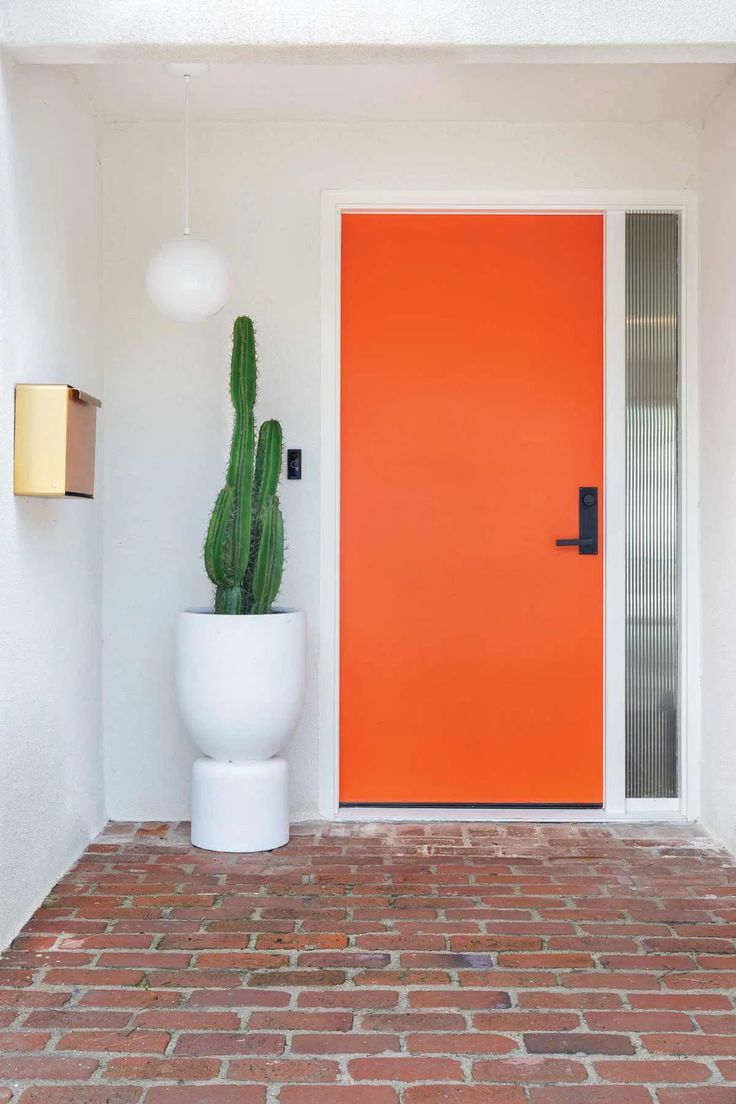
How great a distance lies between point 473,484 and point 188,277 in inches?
45.9

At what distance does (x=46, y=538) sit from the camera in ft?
9.58

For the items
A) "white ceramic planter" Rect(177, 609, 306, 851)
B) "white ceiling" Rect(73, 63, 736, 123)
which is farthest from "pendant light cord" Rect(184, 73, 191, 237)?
"white ceramic planter" Rect(177, 609, 306, 851)

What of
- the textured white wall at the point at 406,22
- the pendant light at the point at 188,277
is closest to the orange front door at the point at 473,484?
the pendant light at the point at 188,277

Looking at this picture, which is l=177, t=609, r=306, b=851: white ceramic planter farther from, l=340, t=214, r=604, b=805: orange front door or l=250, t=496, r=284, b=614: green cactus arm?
l=340, t=214, r=604, b=805: orange front door

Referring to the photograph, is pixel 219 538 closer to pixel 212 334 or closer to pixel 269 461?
pixel 269 461

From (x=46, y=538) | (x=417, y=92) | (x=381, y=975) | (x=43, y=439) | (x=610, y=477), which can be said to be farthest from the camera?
(x=610, y=477)

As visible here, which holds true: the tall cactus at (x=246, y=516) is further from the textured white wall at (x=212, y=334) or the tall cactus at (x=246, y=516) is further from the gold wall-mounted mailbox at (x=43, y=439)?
the gold wall-mounted mailbox at (x=43, y=439)

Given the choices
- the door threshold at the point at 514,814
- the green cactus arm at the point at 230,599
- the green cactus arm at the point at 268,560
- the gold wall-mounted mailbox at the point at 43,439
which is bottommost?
the door threshold at the point at 514,814

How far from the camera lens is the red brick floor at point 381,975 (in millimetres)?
1940

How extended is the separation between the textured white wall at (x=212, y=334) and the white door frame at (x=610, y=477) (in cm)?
4

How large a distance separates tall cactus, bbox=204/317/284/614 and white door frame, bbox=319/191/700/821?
0.31 metres

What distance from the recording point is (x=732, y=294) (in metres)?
3.24

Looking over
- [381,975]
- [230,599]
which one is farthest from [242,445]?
[381,975]

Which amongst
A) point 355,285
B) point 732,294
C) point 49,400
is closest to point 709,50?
point 732,294
